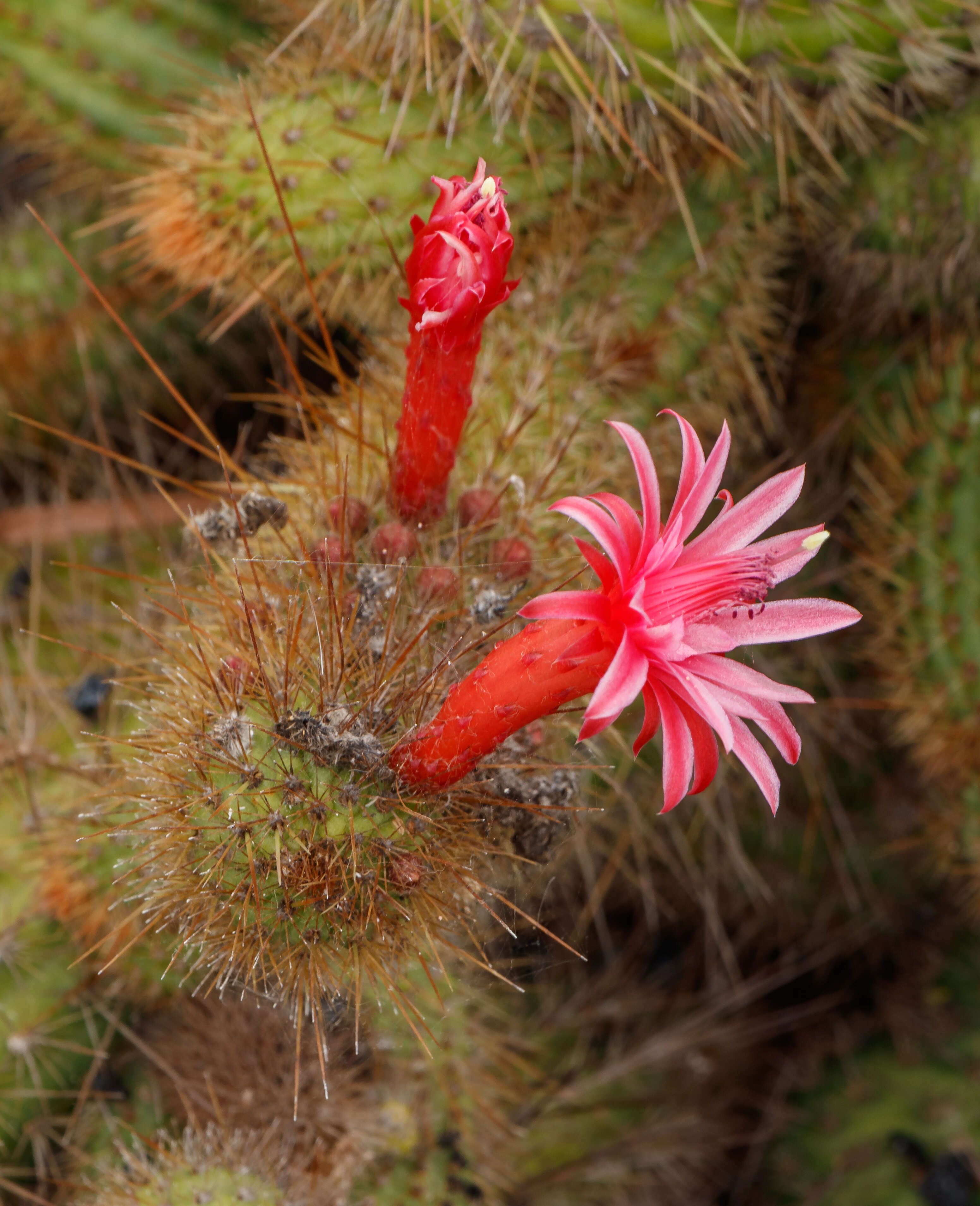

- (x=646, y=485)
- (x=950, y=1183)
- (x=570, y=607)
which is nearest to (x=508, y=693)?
(x=570, y=607)

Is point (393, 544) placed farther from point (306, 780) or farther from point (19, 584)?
point (19, 584)

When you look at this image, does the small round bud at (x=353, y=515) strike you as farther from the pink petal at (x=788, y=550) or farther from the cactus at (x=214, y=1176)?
the cactus at (x=214, y=1176)

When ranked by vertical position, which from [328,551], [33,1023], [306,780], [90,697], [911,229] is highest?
[911,229]

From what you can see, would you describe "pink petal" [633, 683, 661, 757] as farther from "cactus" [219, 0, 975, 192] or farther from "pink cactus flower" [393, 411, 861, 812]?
"cactus" [219, 0, 975, 192]

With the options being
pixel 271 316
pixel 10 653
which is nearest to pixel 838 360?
pixel 271 316

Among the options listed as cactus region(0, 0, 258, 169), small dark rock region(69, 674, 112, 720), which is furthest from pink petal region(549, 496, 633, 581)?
cactus region(0, 0, 258, 169)

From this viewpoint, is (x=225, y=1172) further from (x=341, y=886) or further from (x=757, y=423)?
(x=757, y=423)

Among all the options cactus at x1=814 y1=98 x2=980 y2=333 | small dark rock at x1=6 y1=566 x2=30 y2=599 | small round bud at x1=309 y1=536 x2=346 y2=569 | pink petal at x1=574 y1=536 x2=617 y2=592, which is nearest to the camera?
pink petal at x1=574 y1=536 x2=617 y2=592
